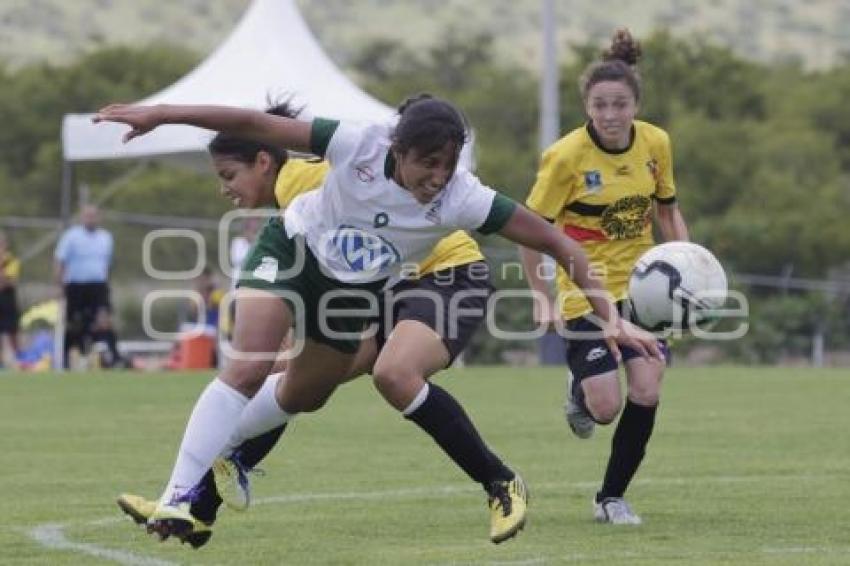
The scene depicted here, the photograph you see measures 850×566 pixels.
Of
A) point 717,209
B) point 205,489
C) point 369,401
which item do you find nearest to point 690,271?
point 205,489

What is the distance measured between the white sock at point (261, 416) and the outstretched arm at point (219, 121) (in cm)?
122

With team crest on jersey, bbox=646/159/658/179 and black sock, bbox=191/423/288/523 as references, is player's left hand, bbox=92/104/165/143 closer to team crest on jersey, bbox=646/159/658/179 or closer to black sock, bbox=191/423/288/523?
black sock, bbox=191/423/288/523

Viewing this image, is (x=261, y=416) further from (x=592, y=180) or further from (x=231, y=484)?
(x=592, y=180)

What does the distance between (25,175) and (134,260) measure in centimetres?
2202

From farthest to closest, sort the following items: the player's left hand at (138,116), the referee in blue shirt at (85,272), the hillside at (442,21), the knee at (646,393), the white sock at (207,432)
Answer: the hillside at (442,21) → the referee in blue shirt at (85,272) → the knee at (646,393) → the white sock at (207,432) → the player's left hand at (138,116)

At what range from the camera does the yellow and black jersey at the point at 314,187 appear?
7770mm

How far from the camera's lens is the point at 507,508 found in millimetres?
6941

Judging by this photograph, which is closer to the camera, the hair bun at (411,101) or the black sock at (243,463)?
the hair bun at (411,101)

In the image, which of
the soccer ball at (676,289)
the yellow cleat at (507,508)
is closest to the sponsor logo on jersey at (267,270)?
the yellow cleat at (507,508)

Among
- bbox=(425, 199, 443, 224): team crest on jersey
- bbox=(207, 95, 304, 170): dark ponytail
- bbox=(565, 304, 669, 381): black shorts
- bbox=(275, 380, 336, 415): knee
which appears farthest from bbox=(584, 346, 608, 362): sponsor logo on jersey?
bbox=(425, 199, 443, 224): team crest on jersey

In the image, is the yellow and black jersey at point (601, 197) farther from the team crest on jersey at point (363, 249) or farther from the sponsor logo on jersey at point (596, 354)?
the team crest on jersey at point (363, 249)

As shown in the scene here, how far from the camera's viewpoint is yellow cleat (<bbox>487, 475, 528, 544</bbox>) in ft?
22.4

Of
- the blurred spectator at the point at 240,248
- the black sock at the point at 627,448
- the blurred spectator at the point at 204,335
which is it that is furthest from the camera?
the blurred spectator at the point at 204,335

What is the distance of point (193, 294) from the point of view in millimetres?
24969
